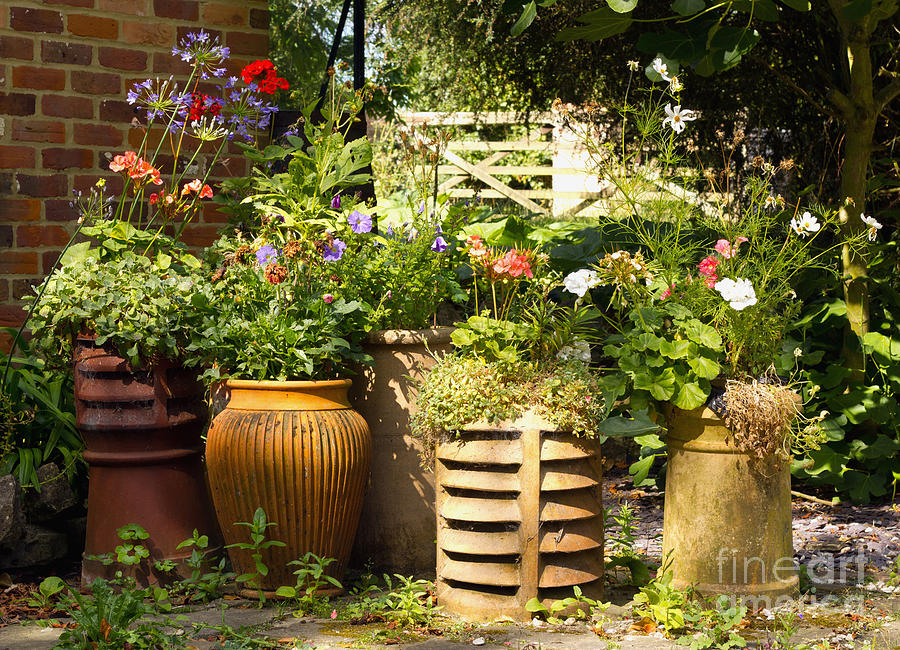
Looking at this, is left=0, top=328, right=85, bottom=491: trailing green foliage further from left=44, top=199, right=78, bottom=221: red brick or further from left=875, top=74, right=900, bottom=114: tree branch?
left=875, top=74, right=900, bottom=114: tree branch

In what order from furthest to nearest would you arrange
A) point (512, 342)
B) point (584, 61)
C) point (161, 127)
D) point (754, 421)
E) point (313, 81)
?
point (313, 81), point (584, 61), point (161, 127), point (512, 342), point (754, 421)

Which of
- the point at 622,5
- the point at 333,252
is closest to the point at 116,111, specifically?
the point at 333,252

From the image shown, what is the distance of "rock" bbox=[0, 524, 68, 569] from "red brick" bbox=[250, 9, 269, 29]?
232cm

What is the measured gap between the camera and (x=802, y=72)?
187 inches

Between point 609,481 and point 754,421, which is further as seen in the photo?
point 609,481

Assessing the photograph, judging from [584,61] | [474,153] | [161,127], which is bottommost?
[161,127]

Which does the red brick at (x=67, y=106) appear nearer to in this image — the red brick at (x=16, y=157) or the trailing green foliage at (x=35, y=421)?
the red brick at (x=16, y=157)

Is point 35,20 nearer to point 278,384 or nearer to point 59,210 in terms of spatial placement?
point 59,210

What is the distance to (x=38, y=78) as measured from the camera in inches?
150

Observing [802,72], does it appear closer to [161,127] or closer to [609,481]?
[609,481]

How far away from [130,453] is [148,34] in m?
1.88

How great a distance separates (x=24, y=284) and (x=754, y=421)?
2817 millimetres

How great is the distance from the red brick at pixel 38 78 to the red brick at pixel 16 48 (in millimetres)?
43

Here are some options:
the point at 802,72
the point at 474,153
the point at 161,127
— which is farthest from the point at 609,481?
the point at 474,153
